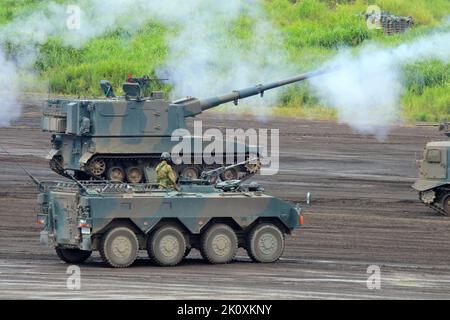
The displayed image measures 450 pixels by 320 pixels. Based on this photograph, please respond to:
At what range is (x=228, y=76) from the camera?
51969 millimetres

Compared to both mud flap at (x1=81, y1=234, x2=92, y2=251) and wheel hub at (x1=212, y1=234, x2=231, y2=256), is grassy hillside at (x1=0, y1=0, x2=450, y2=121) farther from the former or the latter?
mud flap at (x1=81, y1=234, x2=92, y2=251)

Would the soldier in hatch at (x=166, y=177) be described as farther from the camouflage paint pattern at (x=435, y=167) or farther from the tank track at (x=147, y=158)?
the camouflage paint pattern at (x=435, y=167)

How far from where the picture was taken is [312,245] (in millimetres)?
28734

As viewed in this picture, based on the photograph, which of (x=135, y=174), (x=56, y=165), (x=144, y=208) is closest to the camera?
(x=144, y=208)

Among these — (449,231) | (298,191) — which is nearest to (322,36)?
(298,191)

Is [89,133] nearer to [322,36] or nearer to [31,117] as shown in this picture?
[31,117]

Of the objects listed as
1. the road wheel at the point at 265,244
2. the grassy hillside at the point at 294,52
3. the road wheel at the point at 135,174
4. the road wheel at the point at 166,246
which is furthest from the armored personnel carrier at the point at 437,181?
the grassy hillside at the point at 294,52

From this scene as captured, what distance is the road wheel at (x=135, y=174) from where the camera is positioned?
37.8 meters

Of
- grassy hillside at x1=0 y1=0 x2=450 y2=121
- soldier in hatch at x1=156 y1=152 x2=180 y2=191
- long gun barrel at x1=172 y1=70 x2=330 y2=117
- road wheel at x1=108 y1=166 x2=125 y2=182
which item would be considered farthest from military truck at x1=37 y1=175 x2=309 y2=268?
grassy hillside at x1=0 y1=0 x2=450 y2=121

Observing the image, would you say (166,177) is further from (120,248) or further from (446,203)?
(446,203)

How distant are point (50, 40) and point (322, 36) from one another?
49.1 feet

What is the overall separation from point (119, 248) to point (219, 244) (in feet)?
6.24

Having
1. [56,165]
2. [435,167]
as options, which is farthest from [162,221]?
[56,165]

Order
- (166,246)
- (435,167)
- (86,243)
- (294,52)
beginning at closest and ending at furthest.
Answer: (86,243), (166,246), (435,167), (294,52)
